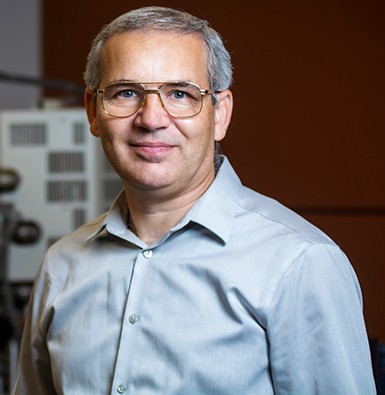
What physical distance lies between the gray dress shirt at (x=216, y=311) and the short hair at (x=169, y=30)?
171mm

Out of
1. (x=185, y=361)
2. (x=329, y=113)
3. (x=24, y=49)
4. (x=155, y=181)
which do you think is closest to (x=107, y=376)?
(x=185, y=361)

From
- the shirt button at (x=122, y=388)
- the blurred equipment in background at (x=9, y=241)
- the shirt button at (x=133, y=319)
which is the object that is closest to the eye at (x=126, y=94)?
the shirt button at (x=133, y=319)

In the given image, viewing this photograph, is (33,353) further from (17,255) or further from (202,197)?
(17,255)

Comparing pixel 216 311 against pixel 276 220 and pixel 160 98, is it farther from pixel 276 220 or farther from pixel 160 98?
pixel 160 98

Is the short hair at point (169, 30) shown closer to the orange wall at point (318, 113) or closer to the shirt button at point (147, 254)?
the shirt button at point (147, 254)

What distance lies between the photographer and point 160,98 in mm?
1191

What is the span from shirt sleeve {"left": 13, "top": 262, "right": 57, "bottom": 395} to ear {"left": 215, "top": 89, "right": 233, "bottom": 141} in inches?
17.3

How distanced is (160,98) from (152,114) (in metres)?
0.03

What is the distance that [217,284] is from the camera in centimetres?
117

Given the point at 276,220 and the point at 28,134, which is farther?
the point at 28,134

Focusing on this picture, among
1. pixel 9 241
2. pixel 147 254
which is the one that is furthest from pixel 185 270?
pixel 9 241

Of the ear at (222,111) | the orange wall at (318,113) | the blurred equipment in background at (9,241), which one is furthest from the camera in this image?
the orange wall at (318,113)

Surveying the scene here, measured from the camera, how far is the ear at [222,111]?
1.31m

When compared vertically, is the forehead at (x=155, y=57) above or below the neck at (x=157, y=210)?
above
